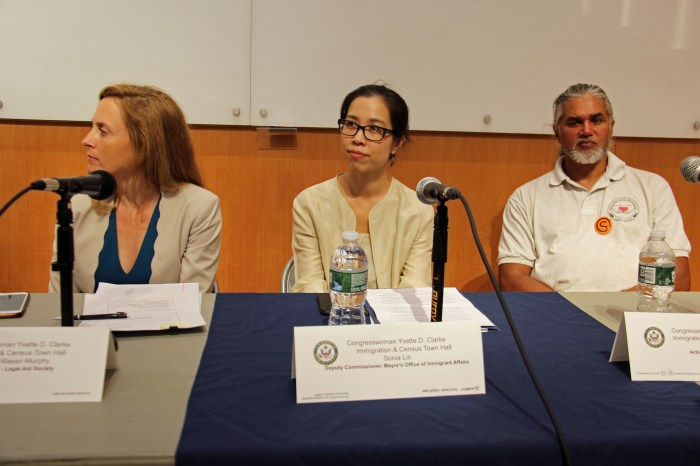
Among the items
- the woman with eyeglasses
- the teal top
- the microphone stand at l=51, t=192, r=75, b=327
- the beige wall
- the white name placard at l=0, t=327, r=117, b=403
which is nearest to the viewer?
the white name placard at l=0, t=327, r=117, b=403

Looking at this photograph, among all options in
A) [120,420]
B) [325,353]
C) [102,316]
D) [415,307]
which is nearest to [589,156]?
[415,307]

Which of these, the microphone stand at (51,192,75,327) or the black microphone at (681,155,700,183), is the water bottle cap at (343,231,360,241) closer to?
the microphone stand at (51,192,75,327)

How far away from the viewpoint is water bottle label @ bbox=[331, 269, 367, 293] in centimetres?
139

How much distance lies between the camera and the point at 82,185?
1160mm

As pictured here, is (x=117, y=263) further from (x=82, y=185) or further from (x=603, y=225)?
(x=603, y=225)

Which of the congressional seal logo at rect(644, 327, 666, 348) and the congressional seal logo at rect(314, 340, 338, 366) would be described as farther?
the congressional seal logo at rect(644, 327, 666, 348)

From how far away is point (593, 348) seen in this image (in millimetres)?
1397

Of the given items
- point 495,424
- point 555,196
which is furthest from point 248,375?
point 555,196

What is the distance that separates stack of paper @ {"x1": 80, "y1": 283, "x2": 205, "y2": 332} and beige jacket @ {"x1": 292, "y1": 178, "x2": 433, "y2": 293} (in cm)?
64

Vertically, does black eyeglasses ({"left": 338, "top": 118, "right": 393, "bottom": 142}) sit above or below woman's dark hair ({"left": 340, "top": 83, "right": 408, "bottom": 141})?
below

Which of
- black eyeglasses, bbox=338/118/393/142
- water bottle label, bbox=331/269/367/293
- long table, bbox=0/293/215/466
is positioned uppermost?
black eyeglasses, bbox=338/118/393/142

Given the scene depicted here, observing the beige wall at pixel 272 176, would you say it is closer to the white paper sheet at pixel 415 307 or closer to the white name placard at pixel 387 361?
the white paper sheet at pixel 415 307

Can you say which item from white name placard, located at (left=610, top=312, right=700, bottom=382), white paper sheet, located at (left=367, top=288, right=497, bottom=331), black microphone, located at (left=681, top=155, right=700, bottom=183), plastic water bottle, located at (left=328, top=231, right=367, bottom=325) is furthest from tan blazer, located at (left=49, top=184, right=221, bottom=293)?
black microphone, located at (left=681, top=155, right=700, bottom=183)

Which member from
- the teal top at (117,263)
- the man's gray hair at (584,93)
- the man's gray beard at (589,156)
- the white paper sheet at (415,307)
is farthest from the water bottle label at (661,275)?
the teal top at (117,263)
